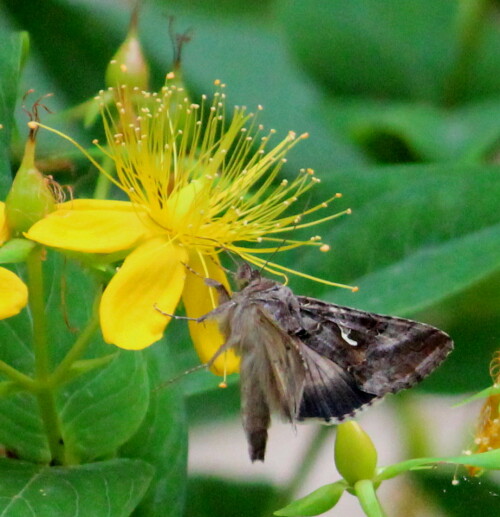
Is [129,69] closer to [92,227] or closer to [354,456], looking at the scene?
[92,227]

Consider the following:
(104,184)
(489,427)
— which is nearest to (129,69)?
(104,184)

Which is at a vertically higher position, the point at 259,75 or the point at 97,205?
the point at 259,75

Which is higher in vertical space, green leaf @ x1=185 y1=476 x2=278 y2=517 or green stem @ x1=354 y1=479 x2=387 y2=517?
green leaf @ x1=185 y1=476 x2=278 y2=517

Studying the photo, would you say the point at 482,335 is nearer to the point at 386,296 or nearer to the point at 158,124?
the point at 386,296

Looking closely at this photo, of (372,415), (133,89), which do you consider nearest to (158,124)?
(133,89)

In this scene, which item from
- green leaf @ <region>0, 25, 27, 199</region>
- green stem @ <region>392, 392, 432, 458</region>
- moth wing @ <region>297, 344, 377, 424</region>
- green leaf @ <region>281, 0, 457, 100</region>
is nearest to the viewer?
moth wing @ <region>297, 344, 377, 424</region>

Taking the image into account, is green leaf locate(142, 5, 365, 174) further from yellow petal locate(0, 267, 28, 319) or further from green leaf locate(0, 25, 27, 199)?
yellow petal locate(0, 267, 28, 319)

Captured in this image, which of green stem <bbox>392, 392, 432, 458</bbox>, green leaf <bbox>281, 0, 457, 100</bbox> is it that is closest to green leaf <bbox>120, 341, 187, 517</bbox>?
green stem <bbox>392, 392, 432, 458</bbox>
